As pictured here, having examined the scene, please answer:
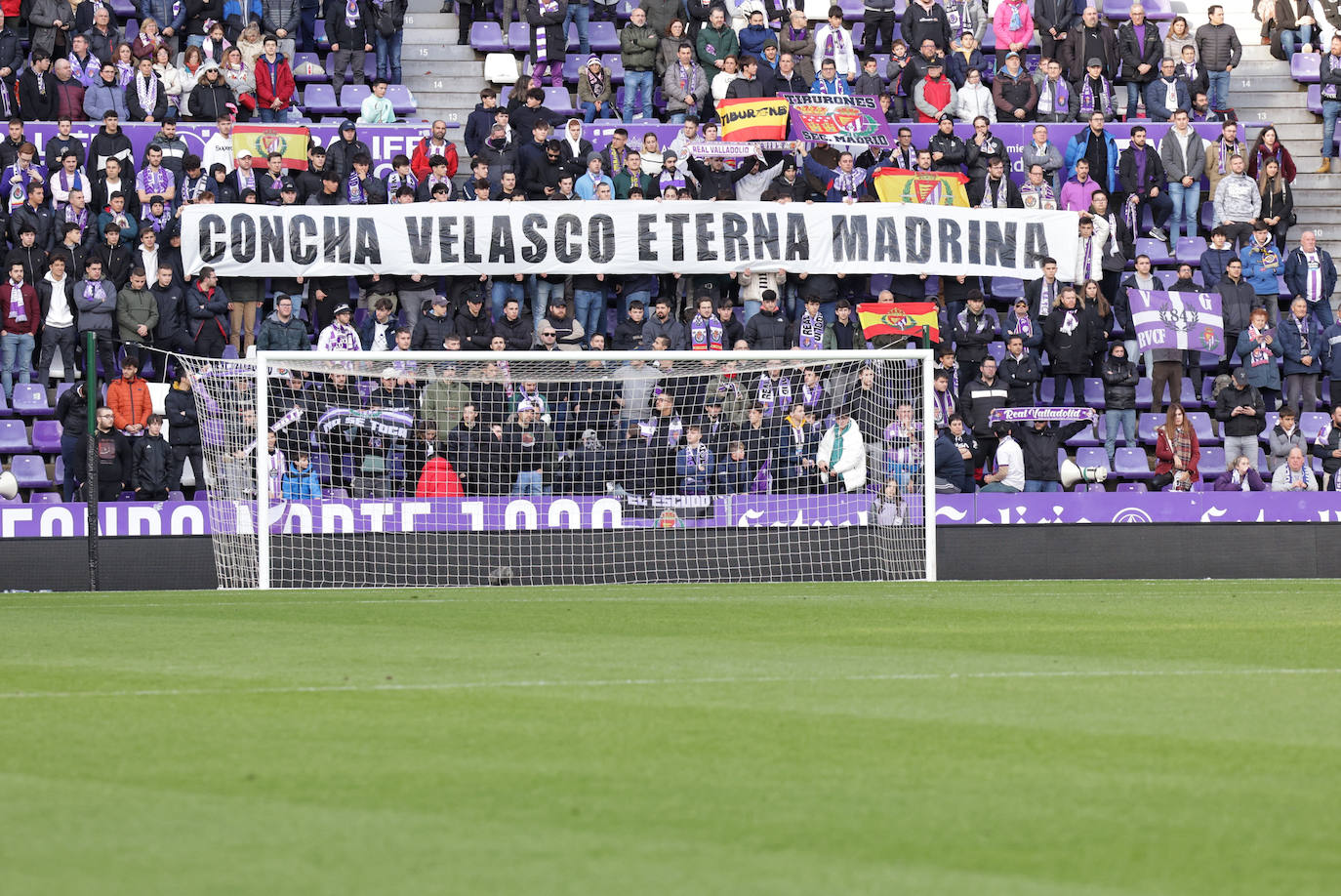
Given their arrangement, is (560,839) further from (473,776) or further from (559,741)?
(559,741)

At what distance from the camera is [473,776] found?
519 cm

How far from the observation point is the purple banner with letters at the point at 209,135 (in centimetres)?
2188

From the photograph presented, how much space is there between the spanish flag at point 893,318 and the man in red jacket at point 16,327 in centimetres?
869

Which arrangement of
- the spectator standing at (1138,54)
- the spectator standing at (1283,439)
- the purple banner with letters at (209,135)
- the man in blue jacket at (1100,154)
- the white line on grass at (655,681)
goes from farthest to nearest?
the spectator standing at (1138,54)
the man in blue jacket at (1100,154)
the purple banner with letters at (209,135)
the spectator standing at (1283,439)
the white line on grass at (655,681)

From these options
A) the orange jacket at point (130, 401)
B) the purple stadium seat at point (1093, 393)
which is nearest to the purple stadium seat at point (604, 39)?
the purple stadium seat at point (1093, 393)

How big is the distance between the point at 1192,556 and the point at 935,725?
12.4m

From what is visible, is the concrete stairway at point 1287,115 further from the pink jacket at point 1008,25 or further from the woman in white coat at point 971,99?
the woman in white coat at point 971,99

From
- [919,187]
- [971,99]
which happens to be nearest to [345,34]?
[919,187]

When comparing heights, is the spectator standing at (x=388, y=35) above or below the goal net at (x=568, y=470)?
above

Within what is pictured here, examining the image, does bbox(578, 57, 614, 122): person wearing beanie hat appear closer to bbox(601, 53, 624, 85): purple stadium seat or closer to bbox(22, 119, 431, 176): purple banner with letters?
bbox(601, 53, 624, 85): purple stadium seat

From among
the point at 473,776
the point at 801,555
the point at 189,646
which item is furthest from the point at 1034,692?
the point at 801,555

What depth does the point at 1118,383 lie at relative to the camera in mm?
21172

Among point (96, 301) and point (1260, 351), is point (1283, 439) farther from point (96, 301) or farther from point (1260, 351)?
point (96, 301)

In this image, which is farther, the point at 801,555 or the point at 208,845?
the point at 801,555
